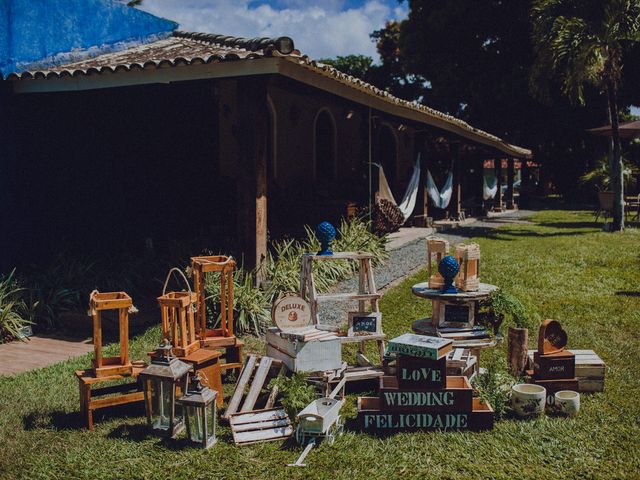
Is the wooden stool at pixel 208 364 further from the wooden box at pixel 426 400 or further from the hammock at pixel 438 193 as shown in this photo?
the hammock at pixel 438 193

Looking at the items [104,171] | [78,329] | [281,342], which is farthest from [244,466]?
[104,171]

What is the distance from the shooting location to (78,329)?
5906mm

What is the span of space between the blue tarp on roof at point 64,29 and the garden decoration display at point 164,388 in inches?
203

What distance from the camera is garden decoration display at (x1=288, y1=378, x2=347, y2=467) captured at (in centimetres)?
331

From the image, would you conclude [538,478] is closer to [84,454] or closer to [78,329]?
[84,454]

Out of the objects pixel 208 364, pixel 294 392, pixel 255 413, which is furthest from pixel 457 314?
pixel 208 364

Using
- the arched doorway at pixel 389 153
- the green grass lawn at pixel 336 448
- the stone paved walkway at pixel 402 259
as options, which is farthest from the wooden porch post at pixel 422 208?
the green grass lawn at pixel 336 448

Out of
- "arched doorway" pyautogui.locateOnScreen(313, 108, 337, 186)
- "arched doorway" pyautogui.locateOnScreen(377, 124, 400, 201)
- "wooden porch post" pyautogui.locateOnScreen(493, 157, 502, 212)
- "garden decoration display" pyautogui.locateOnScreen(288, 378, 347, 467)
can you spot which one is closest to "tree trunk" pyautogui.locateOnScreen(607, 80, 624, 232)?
"arched doorway" pyautogui.locateOnScreen(377, 124, 400, 201)

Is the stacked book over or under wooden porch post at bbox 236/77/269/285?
under

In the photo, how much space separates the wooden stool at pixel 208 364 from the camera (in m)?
3.68

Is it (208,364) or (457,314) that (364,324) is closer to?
(457,314)

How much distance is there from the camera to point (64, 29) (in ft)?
26.1

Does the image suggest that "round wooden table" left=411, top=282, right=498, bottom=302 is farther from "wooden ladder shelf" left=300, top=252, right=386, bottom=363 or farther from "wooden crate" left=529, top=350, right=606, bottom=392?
"wooden crate" left=529, top=350, right=606, bottom=392

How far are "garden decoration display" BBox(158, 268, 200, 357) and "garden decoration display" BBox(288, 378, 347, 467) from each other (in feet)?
2.83
